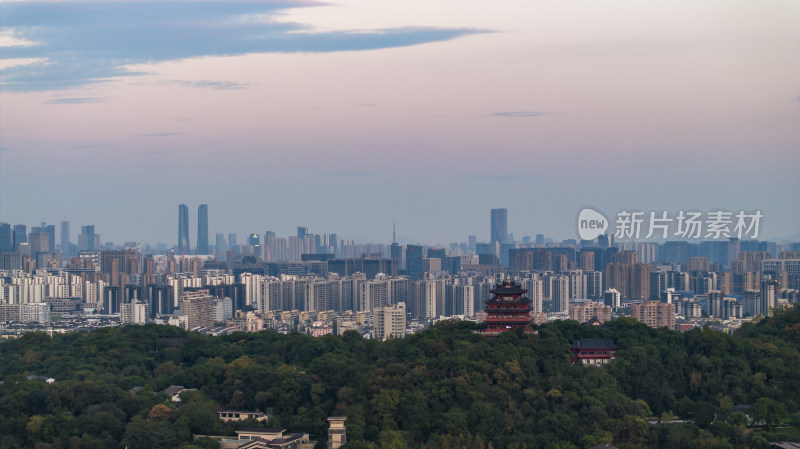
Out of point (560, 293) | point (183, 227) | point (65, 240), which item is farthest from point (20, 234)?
point (560, 293)

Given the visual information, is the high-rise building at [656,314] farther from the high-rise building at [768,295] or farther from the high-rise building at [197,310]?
the high-rise building at [197,310]

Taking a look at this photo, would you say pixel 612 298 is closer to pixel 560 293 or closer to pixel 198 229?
pixel 560 293

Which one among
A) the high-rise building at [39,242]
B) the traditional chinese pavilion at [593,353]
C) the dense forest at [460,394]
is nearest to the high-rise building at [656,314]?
the dense forest at [460,394]

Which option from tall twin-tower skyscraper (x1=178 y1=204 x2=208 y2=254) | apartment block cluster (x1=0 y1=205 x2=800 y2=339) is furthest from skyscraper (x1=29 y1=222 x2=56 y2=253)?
tall twin-tower skyscraper (x1=178 y1=204 x2=208 y2=254)

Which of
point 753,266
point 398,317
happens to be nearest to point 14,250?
point 398,317

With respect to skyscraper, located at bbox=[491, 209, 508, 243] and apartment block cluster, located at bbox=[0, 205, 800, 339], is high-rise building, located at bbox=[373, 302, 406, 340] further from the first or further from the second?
skyscraper, located at bbox=[491, 209, 508, 243]

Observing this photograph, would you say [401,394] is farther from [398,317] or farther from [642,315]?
[642,315]
